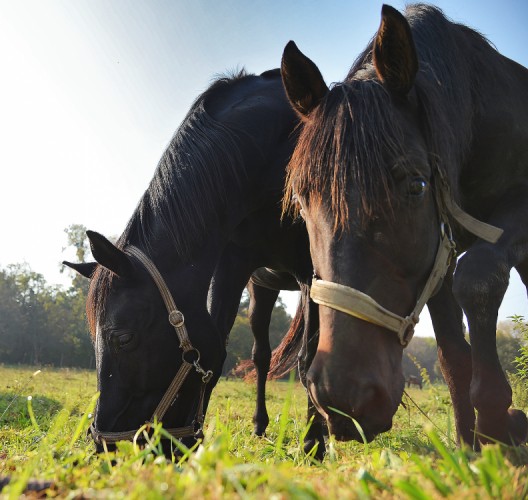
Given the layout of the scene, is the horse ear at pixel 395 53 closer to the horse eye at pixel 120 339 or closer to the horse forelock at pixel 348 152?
the horse forelock at pixel 348 152

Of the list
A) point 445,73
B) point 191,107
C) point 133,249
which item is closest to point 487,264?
point 445,73

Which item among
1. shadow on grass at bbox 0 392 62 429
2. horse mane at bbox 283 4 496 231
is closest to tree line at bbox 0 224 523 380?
shadow on grass at bbox 0 392 62 429

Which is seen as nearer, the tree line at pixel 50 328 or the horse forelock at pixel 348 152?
the horse forelock at pixel 348 152

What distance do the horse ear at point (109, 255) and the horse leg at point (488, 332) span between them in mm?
1913

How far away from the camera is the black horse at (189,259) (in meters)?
2.94

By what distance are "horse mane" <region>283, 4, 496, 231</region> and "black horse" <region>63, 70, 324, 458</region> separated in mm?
938

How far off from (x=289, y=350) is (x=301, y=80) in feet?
12.8

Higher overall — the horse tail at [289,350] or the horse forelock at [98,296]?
the horse forelock at [98,296]

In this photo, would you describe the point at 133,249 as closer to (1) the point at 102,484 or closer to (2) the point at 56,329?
(1) the point at 102,484

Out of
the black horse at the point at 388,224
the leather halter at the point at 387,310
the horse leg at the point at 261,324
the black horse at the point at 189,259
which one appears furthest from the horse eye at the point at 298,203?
the horse leg at the point at 261,324

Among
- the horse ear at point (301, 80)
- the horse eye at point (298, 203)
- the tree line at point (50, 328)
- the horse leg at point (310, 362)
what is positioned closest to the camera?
the horse eye at point (298, 203)

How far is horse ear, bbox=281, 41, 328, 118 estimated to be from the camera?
2549mm

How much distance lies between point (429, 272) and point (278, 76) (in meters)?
3.21

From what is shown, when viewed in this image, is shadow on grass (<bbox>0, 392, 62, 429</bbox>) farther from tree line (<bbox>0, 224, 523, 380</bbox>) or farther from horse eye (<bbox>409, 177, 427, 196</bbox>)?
tree line (<bbox>0, 224, 523, 380</bbox>)
